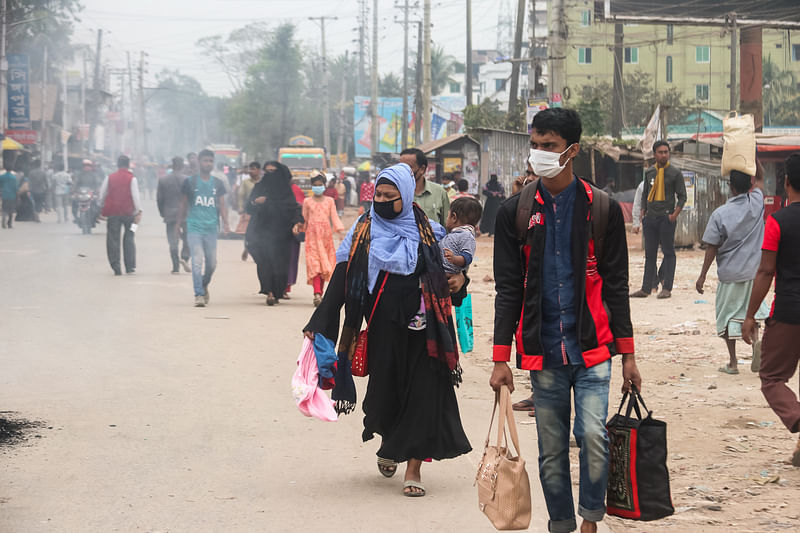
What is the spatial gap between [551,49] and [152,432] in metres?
11.6

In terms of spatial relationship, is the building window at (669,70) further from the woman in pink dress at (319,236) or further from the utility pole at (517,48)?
the woman in pink dress at (319,236)

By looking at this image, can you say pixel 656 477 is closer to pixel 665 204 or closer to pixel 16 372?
pixel 16 372

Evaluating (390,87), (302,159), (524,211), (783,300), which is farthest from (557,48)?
(390,87)

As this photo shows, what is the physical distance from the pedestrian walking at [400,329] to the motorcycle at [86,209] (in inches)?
931

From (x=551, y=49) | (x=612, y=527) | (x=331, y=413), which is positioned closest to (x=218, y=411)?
(x=331, y=413)

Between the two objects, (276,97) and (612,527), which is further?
(276,97)

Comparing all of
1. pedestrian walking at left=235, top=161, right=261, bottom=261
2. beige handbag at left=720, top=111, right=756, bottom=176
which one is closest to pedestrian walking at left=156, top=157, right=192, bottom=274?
pedestrian walking at left=235, top=161, right=261, bottom=261

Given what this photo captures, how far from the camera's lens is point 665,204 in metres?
13.2

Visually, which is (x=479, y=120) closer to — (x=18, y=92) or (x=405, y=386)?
(x=18, y=92)

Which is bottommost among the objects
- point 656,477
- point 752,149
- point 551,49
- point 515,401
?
point 515,401

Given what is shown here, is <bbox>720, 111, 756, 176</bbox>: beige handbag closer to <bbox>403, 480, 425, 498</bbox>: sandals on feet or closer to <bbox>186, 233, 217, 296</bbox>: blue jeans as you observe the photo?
<bbox>186, 233, 217, 296</bbox>: blue jeans

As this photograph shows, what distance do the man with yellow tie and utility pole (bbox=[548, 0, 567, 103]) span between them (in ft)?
9.27

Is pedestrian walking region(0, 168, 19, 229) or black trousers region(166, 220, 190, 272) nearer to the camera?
black trousers region(166, 220, 190, 272)

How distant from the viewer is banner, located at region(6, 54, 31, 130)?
36625 millimetres
